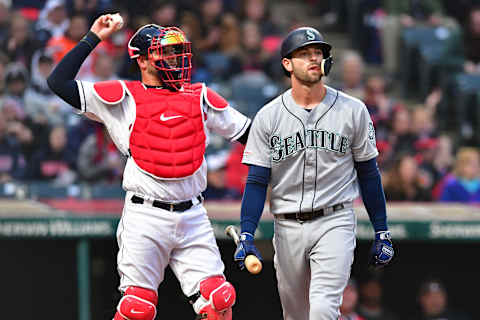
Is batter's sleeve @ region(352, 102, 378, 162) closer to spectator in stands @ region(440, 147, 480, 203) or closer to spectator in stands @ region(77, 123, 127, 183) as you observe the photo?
spectator in stands @ region(440, 147, 480, 203)

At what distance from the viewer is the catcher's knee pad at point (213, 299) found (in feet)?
17.5

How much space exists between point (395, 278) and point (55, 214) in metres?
2.87

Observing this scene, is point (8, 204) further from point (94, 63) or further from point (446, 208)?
point (446, 208)

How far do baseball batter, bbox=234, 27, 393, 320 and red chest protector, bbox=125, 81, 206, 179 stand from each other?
322mm

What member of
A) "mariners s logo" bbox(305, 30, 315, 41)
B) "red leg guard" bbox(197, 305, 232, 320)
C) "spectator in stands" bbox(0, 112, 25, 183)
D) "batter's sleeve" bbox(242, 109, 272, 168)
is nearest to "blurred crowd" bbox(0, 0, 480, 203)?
"spectator in stands" bbox(0, 112, 25, 183)

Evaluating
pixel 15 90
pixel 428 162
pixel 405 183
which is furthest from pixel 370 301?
pixel 15 90

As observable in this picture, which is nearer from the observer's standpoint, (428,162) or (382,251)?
(382,251)

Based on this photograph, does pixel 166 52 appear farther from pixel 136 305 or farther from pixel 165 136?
pixel 136 305

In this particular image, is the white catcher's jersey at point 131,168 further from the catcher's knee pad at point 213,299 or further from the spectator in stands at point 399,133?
the spectator in stands at point 399,133

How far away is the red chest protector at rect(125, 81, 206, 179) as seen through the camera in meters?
5.34

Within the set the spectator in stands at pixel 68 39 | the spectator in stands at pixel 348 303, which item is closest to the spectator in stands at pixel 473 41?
the spectator in stands at pixel 68 39

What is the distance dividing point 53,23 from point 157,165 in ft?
16.8

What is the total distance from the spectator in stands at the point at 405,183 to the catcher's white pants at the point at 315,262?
327 cm

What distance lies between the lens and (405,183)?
8742 millimetres
